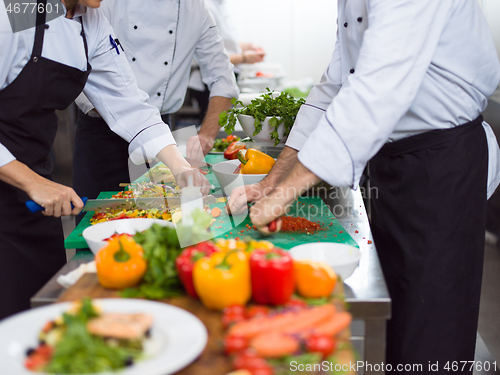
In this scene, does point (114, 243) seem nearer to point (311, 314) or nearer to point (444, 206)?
point (311, 314)

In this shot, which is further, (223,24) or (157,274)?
(223,24)

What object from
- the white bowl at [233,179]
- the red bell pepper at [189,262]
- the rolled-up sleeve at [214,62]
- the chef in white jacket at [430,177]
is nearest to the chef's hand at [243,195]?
the chef in white jacket at [430,177]

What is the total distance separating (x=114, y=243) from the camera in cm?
91

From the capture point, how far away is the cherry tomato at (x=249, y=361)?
0.63 m

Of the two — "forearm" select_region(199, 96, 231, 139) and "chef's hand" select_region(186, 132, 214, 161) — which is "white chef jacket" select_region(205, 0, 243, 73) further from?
"chef's hand" select_region(186, 132, 214, 161)

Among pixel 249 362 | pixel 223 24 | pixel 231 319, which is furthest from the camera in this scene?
pixel 223 24

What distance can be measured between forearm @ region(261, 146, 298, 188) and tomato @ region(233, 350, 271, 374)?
908mm

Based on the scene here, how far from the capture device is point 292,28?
702 centimetres

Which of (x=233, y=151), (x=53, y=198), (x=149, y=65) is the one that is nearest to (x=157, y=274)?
(x=53, y=198)

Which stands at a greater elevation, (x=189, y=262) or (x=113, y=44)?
(x=113, y=44)

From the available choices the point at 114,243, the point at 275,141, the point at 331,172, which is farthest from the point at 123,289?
the point at 275,141

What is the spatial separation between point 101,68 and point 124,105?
153 mm

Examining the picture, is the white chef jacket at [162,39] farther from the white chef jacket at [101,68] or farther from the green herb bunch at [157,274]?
the green herb bunch at [157,274]

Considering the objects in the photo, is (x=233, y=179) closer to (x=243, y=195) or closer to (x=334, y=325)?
(x=243, y=195)
